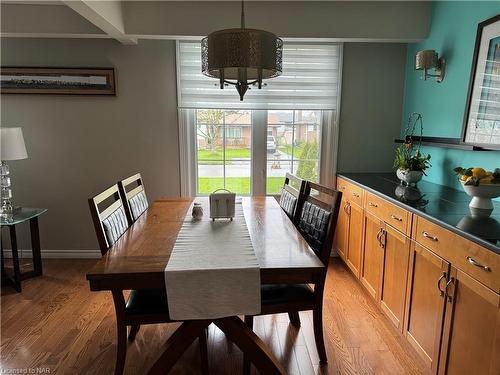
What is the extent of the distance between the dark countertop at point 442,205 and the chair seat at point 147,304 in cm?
144

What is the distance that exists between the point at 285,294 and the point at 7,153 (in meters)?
2.51

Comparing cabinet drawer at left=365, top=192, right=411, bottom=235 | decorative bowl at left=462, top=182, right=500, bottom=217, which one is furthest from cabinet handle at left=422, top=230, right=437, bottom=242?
decorative bowl at left=462, top=182, right=500, bottom=217

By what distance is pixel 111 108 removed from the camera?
317 centimetres

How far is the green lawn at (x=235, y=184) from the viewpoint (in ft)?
11.2

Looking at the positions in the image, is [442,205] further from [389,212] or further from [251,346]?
[251,346]

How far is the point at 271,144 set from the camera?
3.34m

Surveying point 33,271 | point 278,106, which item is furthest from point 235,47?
point 33,271

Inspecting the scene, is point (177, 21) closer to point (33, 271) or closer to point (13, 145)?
point (13, 145)

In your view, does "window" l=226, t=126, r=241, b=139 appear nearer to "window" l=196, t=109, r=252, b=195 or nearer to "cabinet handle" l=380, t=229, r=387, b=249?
"window" l=196, t=109, r=252, b=195

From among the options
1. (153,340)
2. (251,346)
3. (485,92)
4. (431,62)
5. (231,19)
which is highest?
(231,19)

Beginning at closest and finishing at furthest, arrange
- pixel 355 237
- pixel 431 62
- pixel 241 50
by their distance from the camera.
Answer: pixel 241 50
pixel 431 62
pixel 355 237

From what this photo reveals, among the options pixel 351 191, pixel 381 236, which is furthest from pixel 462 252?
pixel 351 191

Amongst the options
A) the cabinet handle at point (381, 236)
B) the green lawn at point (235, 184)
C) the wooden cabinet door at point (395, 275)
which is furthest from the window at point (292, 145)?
the wooden cabinet door at point (395, 275)

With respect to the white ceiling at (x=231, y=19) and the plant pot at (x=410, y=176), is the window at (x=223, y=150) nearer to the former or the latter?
the white ceiling at (x=231, y=19)
